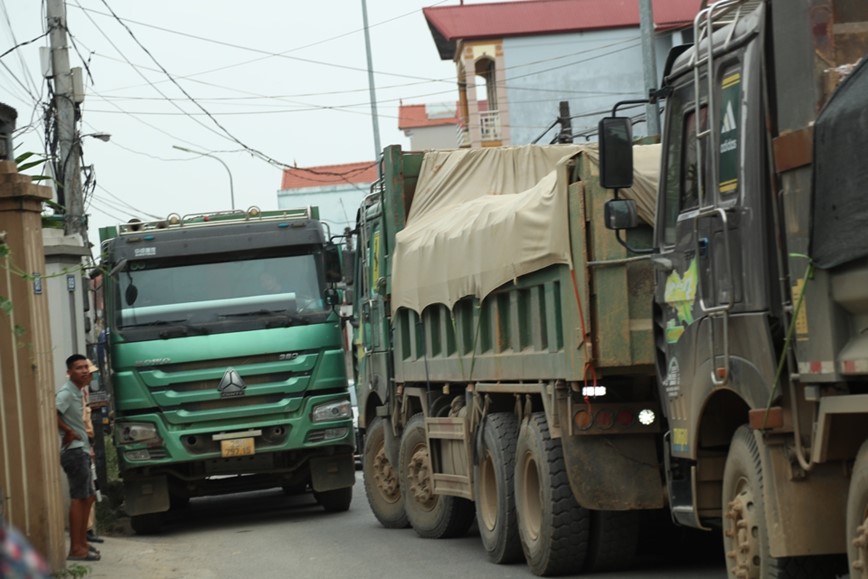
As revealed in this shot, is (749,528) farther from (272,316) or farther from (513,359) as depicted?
(272,316)

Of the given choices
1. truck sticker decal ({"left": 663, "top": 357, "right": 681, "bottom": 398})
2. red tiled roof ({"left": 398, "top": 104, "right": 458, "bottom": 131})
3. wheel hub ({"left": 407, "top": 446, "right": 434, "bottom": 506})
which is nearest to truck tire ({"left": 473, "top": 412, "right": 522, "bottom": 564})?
wheel hub ({"left": 407, "top": 446, "right": 434, "bottom": 506})

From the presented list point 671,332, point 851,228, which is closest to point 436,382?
point 671,332

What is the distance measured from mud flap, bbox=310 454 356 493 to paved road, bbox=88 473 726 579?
0.39m

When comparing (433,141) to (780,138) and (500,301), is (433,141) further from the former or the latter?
(780,138)

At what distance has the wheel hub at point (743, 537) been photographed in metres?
6.95

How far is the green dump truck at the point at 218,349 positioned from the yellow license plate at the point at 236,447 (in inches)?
0.4

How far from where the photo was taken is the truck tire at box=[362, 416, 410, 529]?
14938mm

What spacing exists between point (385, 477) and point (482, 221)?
14.6 feet

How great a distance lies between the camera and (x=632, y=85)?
44.3 m

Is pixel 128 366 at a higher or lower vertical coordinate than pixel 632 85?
lower

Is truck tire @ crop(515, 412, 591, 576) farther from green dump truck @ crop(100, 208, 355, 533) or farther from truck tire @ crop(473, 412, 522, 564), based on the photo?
green dump truck @ crop(100, 208, 355, 533)

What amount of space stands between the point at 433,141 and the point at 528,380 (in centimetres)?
6151

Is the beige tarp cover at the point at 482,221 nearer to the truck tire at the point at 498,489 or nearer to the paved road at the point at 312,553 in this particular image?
the truck tire at the point at 498,489

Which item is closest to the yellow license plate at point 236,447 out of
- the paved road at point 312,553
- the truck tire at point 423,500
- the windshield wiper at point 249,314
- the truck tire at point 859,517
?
the paved road at point 312,553
